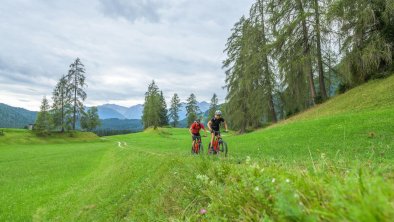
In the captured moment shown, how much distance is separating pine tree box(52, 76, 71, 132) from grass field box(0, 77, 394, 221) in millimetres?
47065

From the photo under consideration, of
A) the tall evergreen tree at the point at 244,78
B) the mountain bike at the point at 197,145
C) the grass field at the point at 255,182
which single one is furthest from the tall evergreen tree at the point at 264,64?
the mountain bike at the point at 197,145

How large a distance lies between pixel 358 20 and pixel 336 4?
2339mm

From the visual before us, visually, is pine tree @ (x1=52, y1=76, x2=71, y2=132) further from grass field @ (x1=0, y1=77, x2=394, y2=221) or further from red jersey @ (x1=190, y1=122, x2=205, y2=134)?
red jersey @ (x1=190, y1=122, x2=205, y2=134)

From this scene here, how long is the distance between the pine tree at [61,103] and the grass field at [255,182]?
47.1m

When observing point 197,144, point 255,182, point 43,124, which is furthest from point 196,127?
point 43,124

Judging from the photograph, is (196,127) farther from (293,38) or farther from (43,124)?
(43,124)

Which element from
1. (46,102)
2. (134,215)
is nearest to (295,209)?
(134,215)

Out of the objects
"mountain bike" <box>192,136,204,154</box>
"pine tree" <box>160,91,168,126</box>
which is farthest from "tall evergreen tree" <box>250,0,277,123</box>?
"pine tree" <box>160,91,168,126</box>

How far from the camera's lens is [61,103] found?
244 feet

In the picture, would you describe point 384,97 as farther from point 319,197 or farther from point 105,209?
point 319,197

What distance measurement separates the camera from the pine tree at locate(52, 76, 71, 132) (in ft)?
235

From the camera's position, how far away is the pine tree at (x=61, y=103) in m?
71.5

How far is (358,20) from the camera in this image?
26.3 metres

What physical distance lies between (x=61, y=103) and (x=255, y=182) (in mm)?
78425
